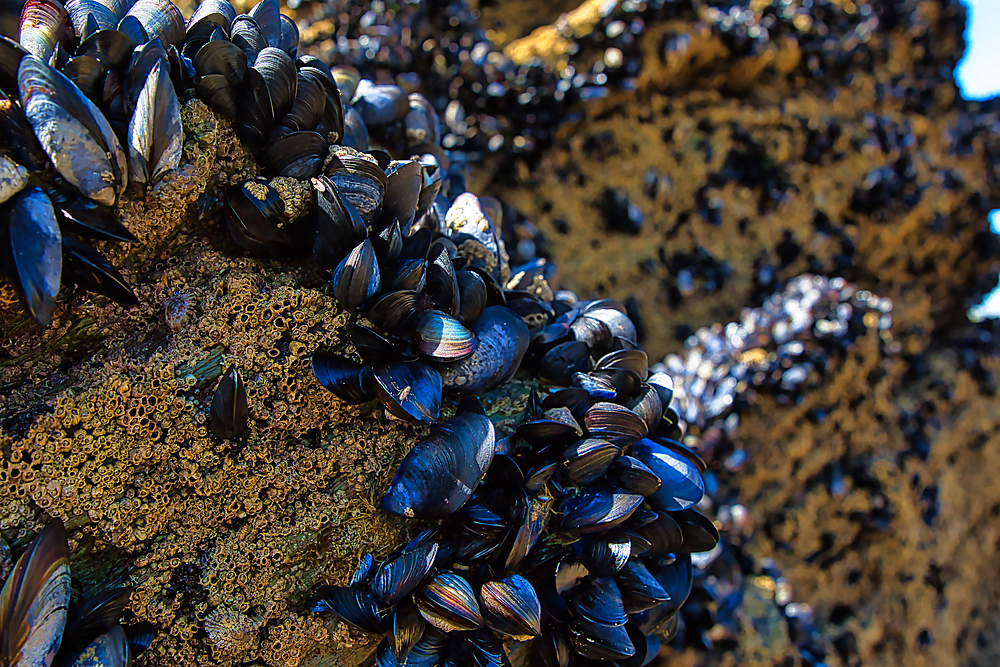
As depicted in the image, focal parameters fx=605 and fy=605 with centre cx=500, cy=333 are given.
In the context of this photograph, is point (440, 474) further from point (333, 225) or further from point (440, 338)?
point (333, 225)

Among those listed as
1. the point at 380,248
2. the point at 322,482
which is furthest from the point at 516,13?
the point at 322,482

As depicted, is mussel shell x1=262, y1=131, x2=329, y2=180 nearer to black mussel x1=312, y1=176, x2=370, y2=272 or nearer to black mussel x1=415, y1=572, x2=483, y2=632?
black mussel x1=312, y1=176, x2=370, y2=272

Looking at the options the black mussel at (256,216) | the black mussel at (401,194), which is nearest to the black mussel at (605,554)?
the black mussel at (401,194)

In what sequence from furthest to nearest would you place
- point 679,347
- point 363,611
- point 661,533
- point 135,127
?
point 679,347 → point 661,533 → point 363,611 → point 135,127

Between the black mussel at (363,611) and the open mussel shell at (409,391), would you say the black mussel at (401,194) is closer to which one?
the open mussel shell at (409,391)

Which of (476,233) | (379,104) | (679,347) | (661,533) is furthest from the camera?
(679,347)

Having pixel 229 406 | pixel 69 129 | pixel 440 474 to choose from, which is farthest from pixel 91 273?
pixel 440 474
